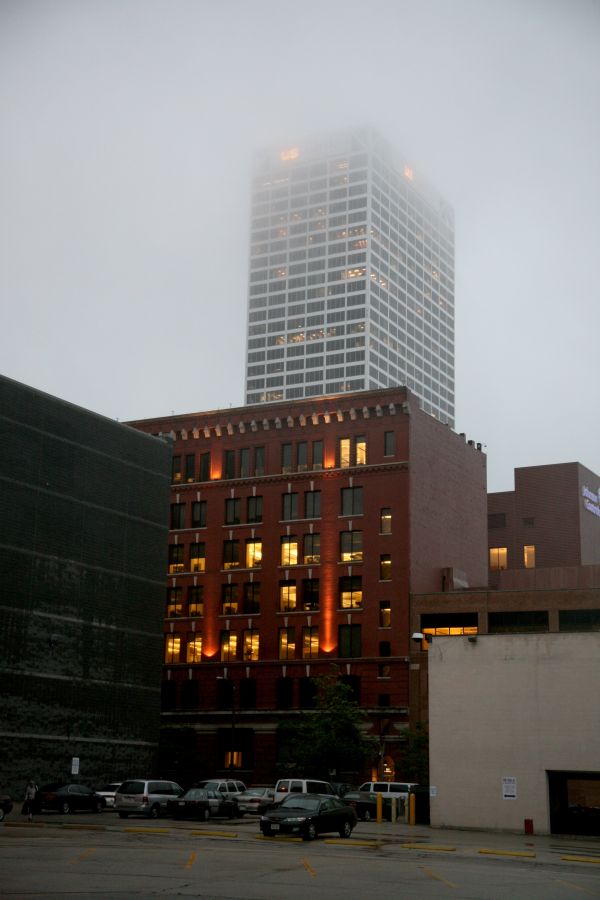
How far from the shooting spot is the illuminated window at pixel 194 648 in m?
92.8

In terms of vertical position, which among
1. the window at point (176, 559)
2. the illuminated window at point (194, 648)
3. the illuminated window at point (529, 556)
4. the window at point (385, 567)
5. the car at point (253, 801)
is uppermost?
the illuminated window at point (529, 556)

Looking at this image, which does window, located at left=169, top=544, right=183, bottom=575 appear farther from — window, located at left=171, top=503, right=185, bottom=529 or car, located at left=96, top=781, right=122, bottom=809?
car, located at left=96, top=781, right=122, bottom=809

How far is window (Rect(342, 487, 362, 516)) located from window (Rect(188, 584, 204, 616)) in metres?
14.2

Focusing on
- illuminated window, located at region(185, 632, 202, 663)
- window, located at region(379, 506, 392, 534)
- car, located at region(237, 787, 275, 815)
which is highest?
window, located at region(379, 506, 392, 534)

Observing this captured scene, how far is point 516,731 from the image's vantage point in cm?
4950

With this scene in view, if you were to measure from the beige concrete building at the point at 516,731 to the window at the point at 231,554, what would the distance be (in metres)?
42.9

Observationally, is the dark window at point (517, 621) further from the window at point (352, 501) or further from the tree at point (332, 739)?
the window at point (352, 501)

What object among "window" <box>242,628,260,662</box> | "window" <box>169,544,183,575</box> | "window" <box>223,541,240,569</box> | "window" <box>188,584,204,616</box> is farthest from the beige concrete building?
"window" <box>169,544,183,575</box>

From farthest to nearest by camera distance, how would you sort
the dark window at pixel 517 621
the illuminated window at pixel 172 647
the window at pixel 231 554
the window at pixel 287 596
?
the window at pixel 231 554 < the illuminated window at pixel 172 647 < the window at pixel 287 596 < the dark window at pixel 517 621

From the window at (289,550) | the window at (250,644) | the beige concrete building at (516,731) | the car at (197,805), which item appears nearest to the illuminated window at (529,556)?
the window at (289,550)

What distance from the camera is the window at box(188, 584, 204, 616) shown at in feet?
308

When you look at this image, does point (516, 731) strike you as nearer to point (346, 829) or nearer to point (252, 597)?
point (346, 829)

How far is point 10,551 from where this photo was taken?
6319cm

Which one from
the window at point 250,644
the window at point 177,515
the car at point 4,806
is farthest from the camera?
the window at point 177,515
